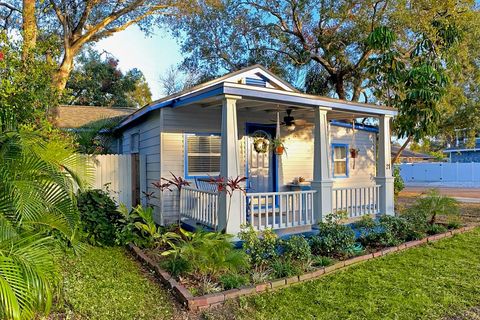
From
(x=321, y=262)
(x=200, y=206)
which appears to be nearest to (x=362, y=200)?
(x=321, y=262)

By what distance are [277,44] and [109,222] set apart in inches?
440

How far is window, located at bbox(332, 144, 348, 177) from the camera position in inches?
426

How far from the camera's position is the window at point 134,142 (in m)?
9.77

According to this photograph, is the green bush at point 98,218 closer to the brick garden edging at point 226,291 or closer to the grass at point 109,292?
the brick garden edging at point 226,291

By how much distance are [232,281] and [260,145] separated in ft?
17.1

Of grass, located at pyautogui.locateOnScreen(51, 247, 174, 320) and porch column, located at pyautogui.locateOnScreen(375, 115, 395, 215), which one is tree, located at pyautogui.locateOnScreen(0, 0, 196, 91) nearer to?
grass, located at pyautogui.locateOnScreen(51, 247, 174, 320)

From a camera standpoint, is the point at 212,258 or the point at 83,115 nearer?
the point at 212,258

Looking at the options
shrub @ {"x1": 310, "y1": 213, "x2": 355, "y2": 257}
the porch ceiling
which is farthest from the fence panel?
shrub @ {"x1": 310, "y1": 213, "x2": 355, "y2": 257}

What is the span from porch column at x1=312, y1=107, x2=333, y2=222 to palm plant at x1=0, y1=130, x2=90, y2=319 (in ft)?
14.5

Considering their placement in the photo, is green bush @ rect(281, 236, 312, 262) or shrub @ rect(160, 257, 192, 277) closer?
shrub @ rect(160, 257, 192, 277)

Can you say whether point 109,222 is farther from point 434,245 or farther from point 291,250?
point 434,245

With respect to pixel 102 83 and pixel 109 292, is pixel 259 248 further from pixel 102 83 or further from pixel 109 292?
pixel 102 83

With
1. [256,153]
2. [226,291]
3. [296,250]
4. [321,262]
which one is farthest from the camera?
[256,153]

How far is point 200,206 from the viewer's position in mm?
6922
